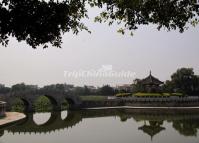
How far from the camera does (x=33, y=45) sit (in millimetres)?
8844

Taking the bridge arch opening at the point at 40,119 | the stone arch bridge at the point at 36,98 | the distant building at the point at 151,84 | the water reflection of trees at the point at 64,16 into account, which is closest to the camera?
the water reflection of trees at the point at 64,16

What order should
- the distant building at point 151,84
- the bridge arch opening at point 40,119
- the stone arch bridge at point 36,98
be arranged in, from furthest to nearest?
the distant building at point 151,84, the stone arch bridge at point 36,98, the bridge arch opening at point 40,119

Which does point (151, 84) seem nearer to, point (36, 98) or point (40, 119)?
point (36, 98)

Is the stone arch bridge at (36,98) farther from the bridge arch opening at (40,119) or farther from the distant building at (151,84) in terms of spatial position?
the distant building at (151,84)

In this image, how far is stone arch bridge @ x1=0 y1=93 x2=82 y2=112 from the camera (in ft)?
151

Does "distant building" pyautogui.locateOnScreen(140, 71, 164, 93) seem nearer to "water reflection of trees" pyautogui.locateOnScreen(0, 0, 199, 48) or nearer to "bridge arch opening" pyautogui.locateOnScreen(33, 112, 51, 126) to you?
"bridge arch opening" pyautogui.locateOnScreen(33, 112, 51, 126)

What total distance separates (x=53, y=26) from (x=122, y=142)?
47.3 ft

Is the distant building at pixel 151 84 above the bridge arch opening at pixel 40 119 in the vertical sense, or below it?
above

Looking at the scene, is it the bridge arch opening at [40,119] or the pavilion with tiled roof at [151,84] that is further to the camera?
the pavilion with tiled roof at [151,84]

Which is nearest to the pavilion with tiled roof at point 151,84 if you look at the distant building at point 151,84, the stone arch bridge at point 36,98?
the distant building at point 151,84

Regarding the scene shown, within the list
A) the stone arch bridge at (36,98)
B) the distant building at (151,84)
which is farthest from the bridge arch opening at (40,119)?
the distant building at (151,84)

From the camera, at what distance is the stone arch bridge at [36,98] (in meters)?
45.9

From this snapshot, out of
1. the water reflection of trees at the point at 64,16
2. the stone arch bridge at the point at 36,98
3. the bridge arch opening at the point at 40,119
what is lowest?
the bridge arch opening at the point at 40,119

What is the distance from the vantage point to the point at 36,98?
48.8 m
